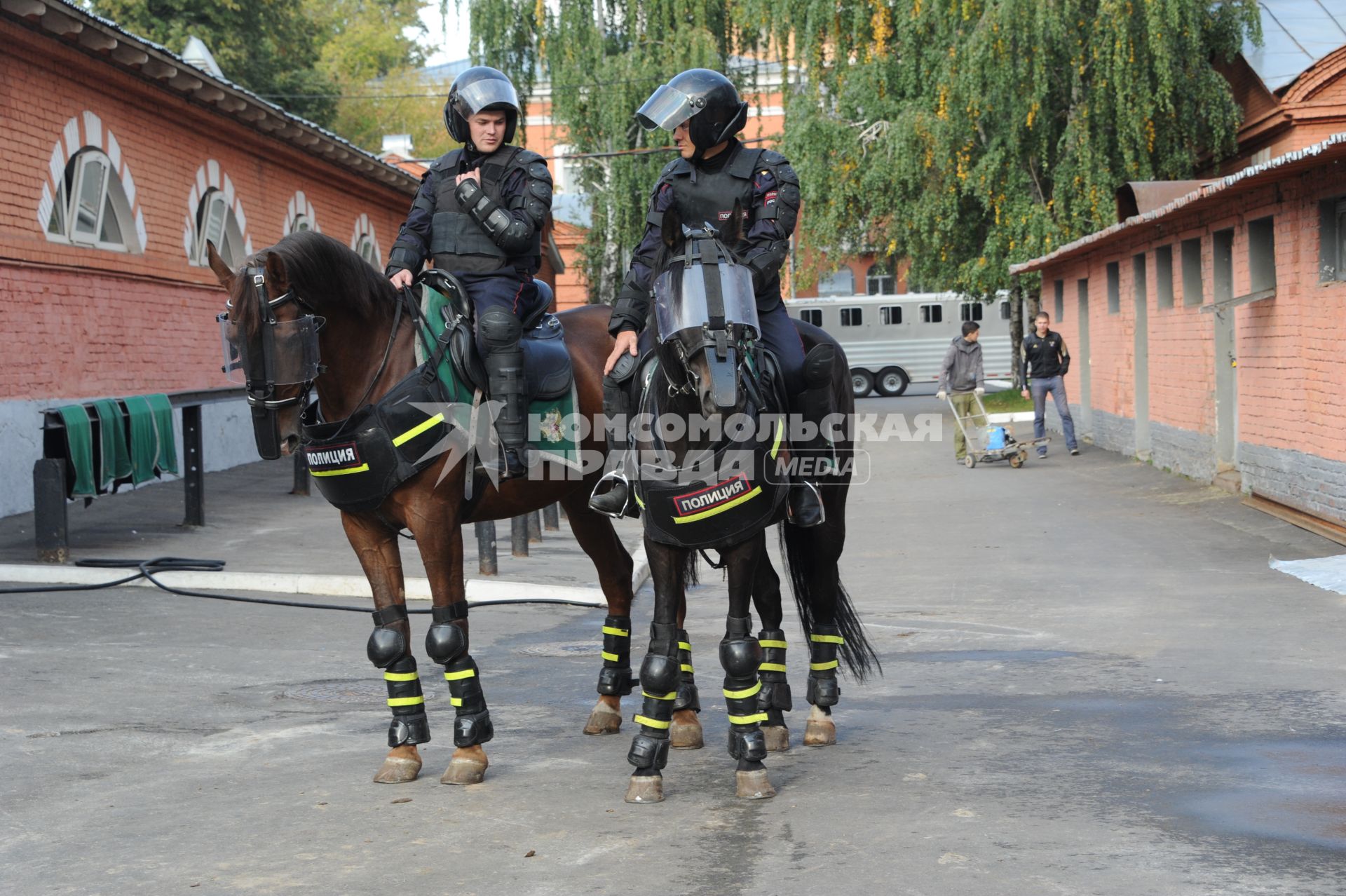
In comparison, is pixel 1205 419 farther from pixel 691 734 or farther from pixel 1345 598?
pixel 691 734

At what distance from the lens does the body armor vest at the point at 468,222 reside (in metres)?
6.38

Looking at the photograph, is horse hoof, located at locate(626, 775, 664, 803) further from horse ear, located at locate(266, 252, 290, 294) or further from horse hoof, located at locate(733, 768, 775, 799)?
horse ear, located at locate(266, 252, 290, 294)

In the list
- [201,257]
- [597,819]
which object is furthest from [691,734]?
[201,257]

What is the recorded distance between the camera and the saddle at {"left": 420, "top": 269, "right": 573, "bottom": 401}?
6066mm

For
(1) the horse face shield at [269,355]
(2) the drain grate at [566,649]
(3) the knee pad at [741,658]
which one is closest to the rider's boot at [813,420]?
(3) the knee pad at [741,658]

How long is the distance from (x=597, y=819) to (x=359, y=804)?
898mm

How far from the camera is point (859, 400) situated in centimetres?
4738

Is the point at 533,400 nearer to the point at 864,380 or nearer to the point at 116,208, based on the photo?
the point at 116,208

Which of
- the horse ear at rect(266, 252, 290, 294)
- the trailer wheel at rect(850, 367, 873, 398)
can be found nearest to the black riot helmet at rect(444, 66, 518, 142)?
the horse ear at rect(266, 252, 290, 294)

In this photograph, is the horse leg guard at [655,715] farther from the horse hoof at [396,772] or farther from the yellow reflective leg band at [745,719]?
the horse hoof at [396,772]

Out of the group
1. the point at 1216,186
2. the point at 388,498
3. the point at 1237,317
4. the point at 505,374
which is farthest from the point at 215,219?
the point at 388,498

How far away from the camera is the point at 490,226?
6.25 metres

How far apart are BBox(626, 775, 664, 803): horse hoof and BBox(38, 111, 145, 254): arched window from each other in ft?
41.3

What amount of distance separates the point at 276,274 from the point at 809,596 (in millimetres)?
2712
